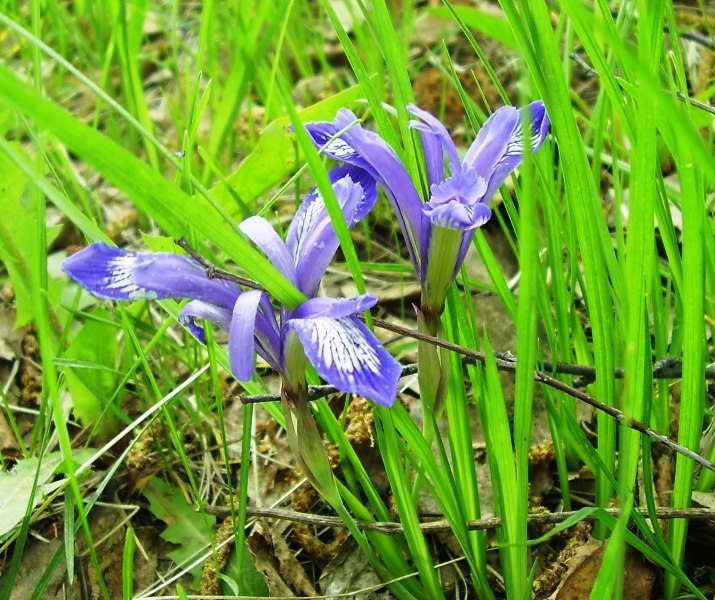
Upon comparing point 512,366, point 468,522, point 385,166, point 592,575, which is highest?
point 385,166

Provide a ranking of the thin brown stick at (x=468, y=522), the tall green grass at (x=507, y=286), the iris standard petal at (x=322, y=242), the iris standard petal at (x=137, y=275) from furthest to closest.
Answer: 1. the thin brown stick at (x=468, y=522)
2. the iris standard petal at (x=322, y=242)
3. the iris standard petal at (x=137, y=275)
4. the tall green grass at (x=507, y=286)

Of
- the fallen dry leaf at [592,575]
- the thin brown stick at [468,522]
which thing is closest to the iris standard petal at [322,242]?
the thin brown stick at [468,522]

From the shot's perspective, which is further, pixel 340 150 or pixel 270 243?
pixel 340 150

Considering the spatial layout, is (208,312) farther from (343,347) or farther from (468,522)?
(468,522)

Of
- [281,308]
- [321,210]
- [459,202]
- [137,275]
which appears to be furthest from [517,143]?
[137,275]

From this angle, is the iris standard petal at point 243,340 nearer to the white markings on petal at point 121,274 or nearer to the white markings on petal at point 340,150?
the white markings on petal at point 121,274

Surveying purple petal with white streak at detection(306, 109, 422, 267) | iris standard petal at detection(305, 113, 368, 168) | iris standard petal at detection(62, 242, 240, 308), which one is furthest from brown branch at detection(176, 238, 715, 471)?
iris standard petal at detection(305, 113, 368, 168)

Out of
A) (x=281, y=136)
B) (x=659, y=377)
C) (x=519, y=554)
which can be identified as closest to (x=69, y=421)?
(x=281, y=136)
